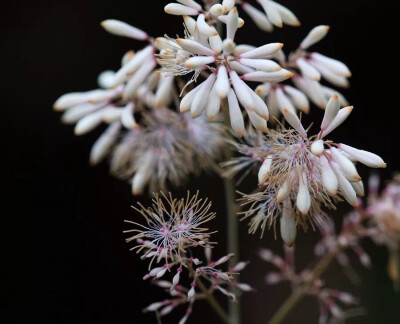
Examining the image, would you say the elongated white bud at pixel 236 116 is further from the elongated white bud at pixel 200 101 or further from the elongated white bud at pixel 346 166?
the elongated white bud at pixel 346 166

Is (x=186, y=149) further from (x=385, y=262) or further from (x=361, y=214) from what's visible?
(x=385, y=262)

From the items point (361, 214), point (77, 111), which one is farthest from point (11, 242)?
point (361, 214)

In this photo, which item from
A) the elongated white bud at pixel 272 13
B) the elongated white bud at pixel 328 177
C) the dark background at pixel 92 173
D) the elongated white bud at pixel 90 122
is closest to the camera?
the elongated white bud at pixel 328 177

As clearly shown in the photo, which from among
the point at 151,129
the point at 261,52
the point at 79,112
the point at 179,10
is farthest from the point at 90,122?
the point at 261,52

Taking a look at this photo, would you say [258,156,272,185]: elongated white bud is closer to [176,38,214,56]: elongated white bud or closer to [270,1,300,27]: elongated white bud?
[176,38,214,56]: elongated white bud

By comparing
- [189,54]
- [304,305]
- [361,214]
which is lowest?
[304,305]

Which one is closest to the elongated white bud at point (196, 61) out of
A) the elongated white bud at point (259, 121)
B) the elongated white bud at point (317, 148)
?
the elongated white bud at point (259, 121)
